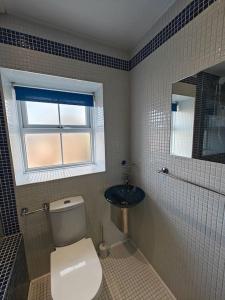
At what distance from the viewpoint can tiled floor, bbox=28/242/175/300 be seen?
1.34 m

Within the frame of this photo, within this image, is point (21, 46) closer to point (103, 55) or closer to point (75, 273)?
point (103, 55)

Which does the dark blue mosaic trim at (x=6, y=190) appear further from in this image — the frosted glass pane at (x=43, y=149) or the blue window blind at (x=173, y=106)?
the blue window blind at (x=173, y=106)

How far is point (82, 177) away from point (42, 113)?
937 millimetres

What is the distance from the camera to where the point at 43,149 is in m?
1.83

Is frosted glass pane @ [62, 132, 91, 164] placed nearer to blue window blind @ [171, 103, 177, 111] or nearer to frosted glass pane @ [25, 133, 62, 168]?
frosted glass pane @ [25, 133, 62, 168]

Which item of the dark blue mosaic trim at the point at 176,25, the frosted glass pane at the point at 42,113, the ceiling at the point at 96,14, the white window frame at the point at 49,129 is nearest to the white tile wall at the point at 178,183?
the dark blue mosaic trim at the point at 176,25

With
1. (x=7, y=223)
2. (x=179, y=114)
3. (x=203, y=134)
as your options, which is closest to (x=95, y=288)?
(x=7, y=223)

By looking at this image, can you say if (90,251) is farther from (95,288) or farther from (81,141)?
(81,141)

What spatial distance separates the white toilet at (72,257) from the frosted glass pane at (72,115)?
99 centimetres

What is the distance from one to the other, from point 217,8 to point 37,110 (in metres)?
1.81

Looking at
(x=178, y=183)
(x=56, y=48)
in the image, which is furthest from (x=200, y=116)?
(x=56, y=48)

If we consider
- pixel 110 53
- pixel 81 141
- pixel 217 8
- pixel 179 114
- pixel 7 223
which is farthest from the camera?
pixel 81 141

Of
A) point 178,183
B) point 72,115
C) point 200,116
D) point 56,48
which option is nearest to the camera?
point 200,116

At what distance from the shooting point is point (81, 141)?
6.66 feet
